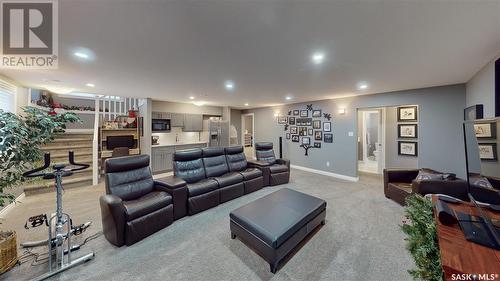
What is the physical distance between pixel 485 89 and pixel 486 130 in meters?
2.51

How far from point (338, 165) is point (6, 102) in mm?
7592

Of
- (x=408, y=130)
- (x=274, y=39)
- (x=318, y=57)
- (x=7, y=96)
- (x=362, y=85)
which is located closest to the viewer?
(x=274, y=39)

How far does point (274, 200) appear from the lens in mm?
2779

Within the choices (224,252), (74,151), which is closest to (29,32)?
(224,252)

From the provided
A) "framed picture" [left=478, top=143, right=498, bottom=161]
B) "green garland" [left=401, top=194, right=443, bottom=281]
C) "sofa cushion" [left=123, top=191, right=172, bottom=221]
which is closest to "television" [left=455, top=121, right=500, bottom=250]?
"framed picture" [left=478, top=143, right=498, bottom=161]

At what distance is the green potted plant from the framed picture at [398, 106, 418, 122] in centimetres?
698

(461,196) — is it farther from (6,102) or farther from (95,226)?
(6,102)

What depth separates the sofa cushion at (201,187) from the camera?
3114mm

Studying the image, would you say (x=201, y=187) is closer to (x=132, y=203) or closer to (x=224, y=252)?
(x=132, y=203)

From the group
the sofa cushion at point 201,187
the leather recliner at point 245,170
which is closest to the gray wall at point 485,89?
the leather recliner at point 245,170

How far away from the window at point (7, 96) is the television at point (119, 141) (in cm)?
191

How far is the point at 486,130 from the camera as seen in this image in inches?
48.0

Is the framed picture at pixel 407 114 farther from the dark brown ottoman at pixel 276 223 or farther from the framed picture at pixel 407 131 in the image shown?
the dark brown ottoman at pixel 276 223

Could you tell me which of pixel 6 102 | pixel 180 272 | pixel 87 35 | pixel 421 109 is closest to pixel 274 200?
pixel 180 272
